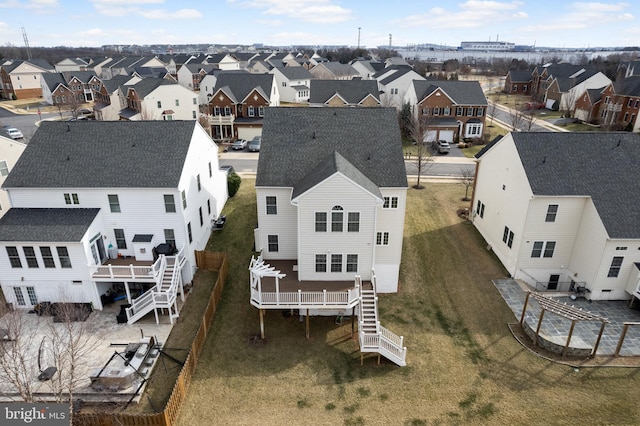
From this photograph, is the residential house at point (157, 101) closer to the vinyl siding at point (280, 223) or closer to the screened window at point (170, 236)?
the screened window at point (170, 236)

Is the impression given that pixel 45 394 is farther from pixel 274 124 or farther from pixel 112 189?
pixel 274 124

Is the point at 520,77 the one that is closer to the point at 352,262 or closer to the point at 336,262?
the point at 352,262

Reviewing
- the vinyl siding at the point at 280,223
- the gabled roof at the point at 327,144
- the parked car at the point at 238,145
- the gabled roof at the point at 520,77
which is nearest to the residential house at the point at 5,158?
the gabled roof at the point at 327,144

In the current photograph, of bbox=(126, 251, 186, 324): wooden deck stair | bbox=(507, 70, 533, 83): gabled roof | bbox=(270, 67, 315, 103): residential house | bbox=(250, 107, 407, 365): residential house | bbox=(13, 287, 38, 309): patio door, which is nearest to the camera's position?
bbox=(250, 107, 407, 365): residential house

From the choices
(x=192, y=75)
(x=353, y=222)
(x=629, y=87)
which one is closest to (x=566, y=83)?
(x=629, y=87)

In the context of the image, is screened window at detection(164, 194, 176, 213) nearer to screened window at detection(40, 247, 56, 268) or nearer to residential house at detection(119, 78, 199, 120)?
screened window at detection(40, 247, 56, 268)

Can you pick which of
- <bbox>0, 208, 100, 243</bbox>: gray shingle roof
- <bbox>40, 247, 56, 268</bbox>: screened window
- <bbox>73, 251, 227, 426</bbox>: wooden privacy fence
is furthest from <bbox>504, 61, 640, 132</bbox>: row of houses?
<bbox>40, 247, 56, 268</bbox>: screened window
